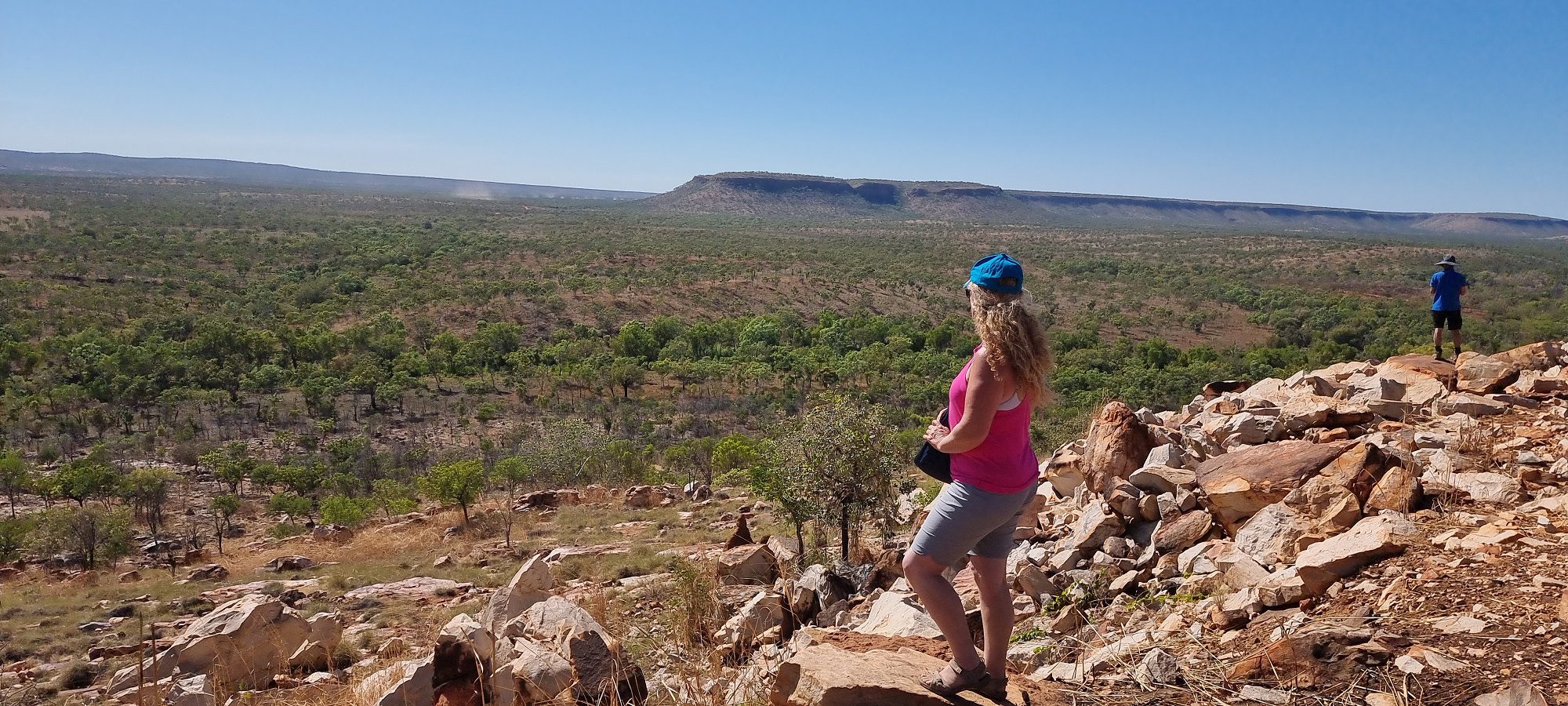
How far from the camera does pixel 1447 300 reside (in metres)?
10.2

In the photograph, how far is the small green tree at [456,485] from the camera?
19.1 m

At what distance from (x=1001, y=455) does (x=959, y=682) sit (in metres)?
0.83

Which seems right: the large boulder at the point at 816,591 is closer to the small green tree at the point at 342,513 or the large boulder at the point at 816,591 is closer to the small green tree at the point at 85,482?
the small green tree at the point at 342,513

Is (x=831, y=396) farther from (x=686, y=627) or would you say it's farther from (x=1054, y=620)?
(x=686, y=627)

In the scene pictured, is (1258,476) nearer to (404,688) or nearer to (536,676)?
(536,676)

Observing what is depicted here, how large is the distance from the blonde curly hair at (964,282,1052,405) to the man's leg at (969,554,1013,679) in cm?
66

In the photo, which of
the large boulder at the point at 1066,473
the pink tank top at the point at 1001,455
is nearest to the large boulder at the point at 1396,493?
the large boulder at the point at 1066,473

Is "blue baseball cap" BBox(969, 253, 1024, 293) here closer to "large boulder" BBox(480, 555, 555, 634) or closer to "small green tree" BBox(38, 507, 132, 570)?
"large boulder" BBox(480, 555, 555, 634)

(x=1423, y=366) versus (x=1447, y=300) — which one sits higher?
(x=1447, y=300)

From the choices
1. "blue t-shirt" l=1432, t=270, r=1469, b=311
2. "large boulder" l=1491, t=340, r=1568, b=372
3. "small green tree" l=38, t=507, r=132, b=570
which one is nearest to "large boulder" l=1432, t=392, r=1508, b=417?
"large boulder" l=1491, t=340, r=1568, b=372

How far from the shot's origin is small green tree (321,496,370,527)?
64.2ft

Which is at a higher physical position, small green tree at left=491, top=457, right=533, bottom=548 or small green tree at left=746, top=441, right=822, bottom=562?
small green tree at left=746, top=441, right=822, bottom=562

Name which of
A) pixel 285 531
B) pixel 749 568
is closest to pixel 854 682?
pixel 749 568

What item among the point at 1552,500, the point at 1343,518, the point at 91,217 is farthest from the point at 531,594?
the point at 91,217
